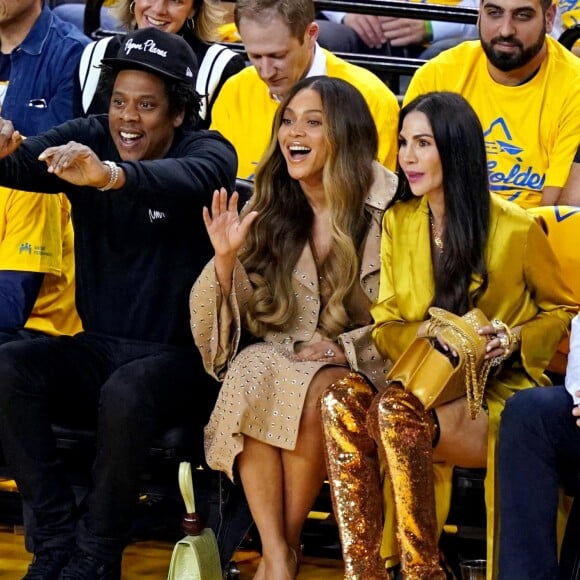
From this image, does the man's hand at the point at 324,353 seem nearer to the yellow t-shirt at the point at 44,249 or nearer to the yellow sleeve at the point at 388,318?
the yellow sleeve at the point at 388,318

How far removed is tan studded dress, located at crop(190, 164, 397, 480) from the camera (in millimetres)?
3855

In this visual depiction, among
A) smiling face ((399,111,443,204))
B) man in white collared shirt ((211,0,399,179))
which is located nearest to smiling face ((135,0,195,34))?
man in white collared shirt ((211,0,399,179))

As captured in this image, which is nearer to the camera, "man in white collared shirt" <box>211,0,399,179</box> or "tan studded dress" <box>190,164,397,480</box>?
"tan studded dress" <box>190,164,397,480</box>

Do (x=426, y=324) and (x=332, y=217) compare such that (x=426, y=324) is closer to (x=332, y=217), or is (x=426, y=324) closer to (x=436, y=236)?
(x=436, y=236)

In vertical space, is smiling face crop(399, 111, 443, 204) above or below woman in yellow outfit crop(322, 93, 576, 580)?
above

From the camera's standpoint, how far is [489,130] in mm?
4871

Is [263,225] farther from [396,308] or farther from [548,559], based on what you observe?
[548,559]

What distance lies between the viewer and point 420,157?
12.9 ft

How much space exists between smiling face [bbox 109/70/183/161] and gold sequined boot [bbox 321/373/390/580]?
42.3 inches

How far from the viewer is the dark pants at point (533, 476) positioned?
351cm

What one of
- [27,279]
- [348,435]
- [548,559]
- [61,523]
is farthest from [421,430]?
[27,279]

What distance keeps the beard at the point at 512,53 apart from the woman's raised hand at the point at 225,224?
1.29 metres

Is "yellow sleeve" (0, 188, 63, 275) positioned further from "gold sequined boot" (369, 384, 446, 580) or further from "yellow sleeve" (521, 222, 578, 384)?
"yellow sleeve" (521, 222, 578, 384)

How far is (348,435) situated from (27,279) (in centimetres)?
130
